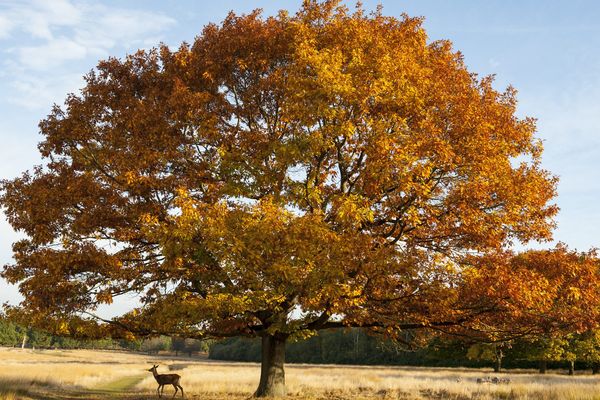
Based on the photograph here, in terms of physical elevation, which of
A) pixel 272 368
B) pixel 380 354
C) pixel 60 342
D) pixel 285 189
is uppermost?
pixel 285 189

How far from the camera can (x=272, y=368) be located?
57.1 feet

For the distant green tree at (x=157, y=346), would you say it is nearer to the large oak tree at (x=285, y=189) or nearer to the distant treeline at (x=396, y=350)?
the distant treeline at (x=396, y=350)

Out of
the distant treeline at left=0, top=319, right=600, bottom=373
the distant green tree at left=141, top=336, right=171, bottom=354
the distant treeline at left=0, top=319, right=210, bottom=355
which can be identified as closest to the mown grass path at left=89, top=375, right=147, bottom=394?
the distant treeline at left=0, top=319, right=600, bottom=373

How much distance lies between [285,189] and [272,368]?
6.58m

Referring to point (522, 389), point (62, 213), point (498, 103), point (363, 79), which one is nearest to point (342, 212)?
point (363, 79)

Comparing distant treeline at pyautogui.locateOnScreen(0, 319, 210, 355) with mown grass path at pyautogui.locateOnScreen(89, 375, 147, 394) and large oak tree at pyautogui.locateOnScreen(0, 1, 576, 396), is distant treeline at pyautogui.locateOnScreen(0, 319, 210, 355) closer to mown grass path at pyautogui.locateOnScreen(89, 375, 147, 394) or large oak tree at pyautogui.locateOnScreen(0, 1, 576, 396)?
mown grass path at pyautogui.locateOnScreen(89, 375, 147, 394)

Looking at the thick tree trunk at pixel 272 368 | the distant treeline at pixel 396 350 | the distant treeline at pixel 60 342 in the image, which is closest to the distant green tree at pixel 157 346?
the distant treeline at pixel 60 342

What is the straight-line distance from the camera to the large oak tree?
42.2 feet

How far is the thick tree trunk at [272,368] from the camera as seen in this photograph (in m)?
17.1

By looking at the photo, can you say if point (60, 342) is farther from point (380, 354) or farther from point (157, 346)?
point (380, 354)

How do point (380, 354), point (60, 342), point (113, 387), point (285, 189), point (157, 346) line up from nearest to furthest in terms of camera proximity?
point (285, 189)
point (113, 387)
point (380, 354)
point (60, 342)
point (157, 346)

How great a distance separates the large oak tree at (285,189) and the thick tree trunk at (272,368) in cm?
8

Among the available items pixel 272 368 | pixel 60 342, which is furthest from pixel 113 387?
pixel 60 342

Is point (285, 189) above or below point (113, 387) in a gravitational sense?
above
